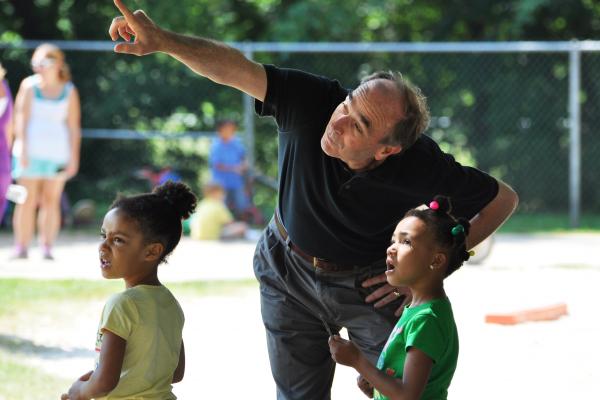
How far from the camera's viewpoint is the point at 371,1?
1795 centimetres

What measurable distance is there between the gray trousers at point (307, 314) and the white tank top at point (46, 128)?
22.7ft

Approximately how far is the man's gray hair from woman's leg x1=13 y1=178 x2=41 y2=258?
288 inches

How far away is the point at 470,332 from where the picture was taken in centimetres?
771

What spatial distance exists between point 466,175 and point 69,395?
5.28 ft

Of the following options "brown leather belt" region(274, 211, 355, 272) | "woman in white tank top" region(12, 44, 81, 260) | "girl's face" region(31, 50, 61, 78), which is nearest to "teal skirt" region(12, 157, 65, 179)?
"woman in white tank top" region(12, 44, 81, 260)

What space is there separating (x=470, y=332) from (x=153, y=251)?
13.3 ft

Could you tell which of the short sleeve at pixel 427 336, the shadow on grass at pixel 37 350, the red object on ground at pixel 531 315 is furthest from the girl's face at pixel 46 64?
the short sleeve at pixel 427 336

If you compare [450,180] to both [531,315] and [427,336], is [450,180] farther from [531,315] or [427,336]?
[531,315]

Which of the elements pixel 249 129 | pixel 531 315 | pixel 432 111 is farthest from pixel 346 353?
pixel 432 111

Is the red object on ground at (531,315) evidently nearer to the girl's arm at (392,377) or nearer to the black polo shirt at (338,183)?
the black polo shirt at (338,183)

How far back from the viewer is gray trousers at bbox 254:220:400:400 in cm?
429

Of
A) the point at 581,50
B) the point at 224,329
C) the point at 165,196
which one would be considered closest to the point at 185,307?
the point at 224,329

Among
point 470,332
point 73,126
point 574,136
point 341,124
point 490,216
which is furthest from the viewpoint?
point 574,136

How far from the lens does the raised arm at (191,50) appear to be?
155 inches
